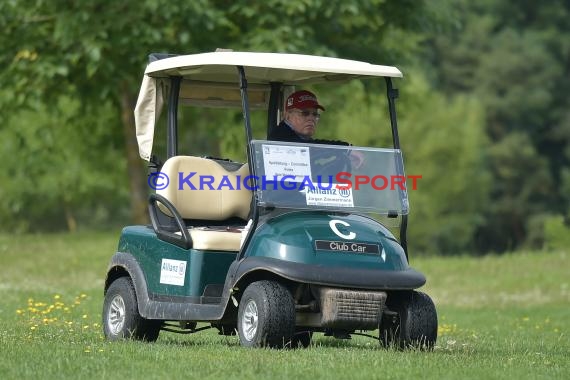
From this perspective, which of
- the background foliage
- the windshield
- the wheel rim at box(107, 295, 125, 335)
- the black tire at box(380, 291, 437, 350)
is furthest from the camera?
the background foliage

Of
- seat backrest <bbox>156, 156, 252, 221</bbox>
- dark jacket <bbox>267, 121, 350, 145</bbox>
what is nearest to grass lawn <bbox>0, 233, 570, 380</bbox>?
seat backrest <bbox>156, 156, 252, 221</bbox>

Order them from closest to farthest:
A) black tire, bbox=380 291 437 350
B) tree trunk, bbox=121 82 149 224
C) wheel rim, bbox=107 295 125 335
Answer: black tire, bbox=380 291 437 350 → wheel rim, bbox=107 295 125 335 → tree trunk, bbox=121 82 149 224

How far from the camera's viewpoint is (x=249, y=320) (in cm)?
924

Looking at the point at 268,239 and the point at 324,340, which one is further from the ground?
the point at 268,239

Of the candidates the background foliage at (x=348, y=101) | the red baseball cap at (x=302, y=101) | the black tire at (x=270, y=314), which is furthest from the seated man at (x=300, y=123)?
the background foliage at (x=348, y=101)

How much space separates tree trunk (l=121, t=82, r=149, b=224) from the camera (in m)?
23.3

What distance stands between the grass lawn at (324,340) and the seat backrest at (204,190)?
100cm

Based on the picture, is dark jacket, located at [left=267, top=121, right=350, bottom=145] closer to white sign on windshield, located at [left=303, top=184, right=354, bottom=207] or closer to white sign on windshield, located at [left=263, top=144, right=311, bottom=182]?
white sign on windshield, located at [left=263, top=144, right=311, bottom=182]

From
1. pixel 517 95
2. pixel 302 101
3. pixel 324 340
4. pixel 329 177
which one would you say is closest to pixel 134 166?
pixel 324 340

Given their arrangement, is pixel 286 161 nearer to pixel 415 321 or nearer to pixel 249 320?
pixel 249 320

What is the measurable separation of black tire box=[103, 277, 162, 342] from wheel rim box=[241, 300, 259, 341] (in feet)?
4.54

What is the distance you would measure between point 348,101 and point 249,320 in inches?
686

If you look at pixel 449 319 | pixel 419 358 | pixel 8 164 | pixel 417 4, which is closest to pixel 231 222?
pixel 419 358

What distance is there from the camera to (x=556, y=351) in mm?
10406
